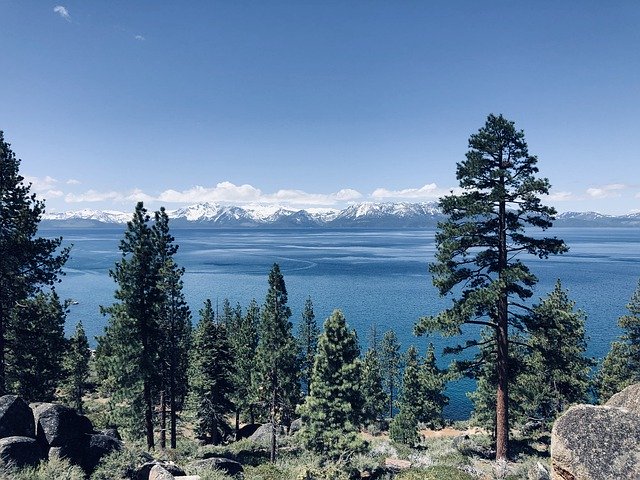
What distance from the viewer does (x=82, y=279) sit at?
168 meters

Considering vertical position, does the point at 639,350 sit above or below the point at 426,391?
above

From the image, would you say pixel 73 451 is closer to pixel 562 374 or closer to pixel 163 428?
pixel 163 428

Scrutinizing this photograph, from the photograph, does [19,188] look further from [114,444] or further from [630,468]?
[630,468]

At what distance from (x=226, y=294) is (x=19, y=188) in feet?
398

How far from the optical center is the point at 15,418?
13352 mm

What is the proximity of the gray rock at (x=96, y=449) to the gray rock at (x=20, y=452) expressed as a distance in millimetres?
1812

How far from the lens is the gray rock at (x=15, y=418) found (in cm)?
1303

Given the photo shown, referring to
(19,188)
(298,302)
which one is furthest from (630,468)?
(298,302)

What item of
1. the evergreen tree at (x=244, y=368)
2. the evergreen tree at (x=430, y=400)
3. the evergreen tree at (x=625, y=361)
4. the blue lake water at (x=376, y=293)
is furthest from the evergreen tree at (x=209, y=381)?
A: the blue lake water at (x=376, y=293)

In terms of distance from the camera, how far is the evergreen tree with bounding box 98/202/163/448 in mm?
22266

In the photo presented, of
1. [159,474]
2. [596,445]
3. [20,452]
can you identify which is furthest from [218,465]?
[596,445]

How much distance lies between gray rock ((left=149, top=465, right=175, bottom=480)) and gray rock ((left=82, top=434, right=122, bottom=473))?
2.84 m

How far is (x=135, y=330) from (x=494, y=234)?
65.1ft

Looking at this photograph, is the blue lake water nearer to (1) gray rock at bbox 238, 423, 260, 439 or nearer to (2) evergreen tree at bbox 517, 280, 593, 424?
(1) gray rock at bbox 238, 423, 260, 439
